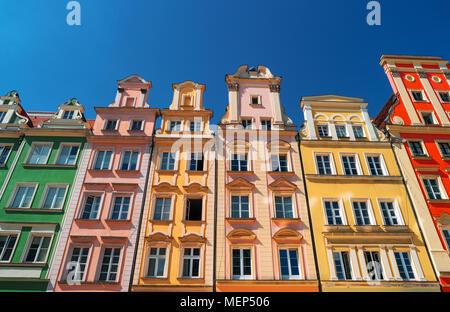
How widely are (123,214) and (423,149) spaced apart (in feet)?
79.5

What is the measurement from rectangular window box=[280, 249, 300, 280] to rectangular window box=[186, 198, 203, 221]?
6.17m

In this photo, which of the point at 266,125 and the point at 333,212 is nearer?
the point at 333,212

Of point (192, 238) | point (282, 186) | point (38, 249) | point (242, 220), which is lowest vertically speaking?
point (38, 249)

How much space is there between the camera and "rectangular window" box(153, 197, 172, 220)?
70.3 ft

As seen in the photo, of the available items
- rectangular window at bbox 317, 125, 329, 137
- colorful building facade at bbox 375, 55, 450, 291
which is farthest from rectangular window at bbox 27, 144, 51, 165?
colorful building facade at bbox 375, 55, 450, 291

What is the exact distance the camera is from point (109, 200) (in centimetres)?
2186

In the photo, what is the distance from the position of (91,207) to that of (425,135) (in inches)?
1079

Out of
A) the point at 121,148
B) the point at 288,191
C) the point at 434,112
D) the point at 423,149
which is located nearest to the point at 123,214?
the point at 121,148

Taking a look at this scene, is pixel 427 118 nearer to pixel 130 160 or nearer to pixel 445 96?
pixel 445 96

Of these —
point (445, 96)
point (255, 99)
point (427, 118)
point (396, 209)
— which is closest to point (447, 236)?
point (396, 209)

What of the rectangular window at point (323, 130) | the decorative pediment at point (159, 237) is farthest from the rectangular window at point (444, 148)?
the decorative pediment at point (159, 237)

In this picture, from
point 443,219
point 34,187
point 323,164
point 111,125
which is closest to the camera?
point 443,219

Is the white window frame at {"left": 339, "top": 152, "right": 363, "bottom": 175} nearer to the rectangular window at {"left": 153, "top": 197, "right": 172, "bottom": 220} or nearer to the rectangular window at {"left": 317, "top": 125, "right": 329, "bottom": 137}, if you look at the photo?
the rectangular window at {"left": 317, "top": 125, "right": 329, "bottom": 137}
